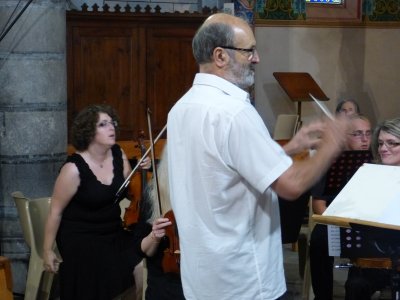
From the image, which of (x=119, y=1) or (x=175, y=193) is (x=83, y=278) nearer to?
(x=175, y=193)

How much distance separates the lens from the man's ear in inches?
93.0

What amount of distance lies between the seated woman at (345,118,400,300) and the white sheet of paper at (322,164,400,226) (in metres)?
1.23

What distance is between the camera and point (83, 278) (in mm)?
4344

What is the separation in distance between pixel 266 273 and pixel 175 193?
0.38 metres

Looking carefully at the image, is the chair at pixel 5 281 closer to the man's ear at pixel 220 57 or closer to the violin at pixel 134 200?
the violin at pixel 134 200

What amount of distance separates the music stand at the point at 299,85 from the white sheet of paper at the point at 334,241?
5.23m

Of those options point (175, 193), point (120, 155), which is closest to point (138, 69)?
point (120, 155)

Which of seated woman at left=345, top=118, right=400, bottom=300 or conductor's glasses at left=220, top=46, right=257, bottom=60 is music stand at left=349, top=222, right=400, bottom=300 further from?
seated woman at left=345, top=118, right=400, bottom=300

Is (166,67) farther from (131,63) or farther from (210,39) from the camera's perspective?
(210,39)

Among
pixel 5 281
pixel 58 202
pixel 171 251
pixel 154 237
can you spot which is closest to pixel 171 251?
pixel 171 251

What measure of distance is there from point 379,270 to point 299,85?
526 centimetres

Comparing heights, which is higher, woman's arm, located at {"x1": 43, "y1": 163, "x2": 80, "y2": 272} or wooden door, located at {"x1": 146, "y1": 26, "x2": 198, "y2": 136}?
wooden door, located at {"x1": 146, "y1": 26, "x2": 198, "y2": 136}

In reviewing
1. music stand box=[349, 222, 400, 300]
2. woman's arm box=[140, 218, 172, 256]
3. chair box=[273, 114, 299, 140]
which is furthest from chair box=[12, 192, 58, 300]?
chair box=[273, 114, 299, 140]

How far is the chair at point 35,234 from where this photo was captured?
4684mm
